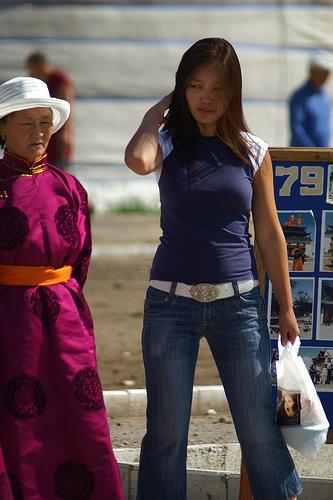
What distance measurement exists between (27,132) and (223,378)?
3.25ft

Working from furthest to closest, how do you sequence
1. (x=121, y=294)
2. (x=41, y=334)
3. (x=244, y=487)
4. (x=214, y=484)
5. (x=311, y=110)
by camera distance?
(x=311, y=110) < (x=121, y=294) < (x=214, y=484) < (x=244, y=487) < (x=41, y=334)

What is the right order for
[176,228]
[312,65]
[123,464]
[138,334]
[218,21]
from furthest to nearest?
[218,21] → [312,65] → [138,334] → [123,464] → [176,228]

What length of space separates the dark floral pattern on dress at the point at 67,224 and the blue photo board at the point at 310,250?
2.75 ft

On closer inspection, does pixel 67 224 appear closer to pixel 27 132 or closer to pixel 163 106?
pixel 27 132

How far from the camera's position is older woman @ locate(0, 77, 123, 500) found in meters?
4.44

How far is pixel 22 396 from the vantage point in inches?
175

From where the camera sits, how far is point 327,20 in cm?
1536

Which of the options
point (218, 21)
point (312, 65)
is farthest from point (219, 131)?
point (218, 21)

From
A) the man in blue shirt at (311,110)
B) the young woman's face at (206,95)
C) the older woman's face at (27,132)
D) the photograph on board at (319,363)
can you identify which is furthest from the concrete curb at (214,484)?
the man in blue shirt at (311,110)

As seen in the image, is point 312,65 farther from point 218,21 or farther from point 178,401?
point 178,401

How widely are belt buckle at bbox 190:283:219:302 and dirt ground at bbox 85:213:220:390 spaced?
2.98 m

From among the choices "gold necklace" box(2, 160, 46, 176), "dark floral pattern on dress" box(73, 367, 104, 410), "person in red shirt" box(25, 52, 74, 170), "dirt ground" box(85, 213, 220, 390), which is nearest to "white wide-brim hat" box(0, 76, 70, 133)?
"gold necklace" box(2, 160, 46, 176)

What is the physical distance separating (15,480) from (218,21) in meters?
11.0

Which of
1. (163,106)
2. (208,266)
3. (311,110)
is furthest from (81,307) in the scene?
(311,110)
